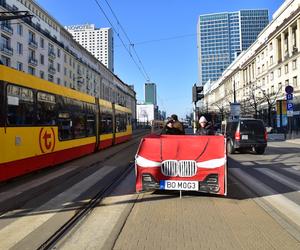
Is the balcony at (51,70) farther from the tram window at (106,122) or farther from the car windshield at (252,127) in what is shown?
the car windshield at (252,127)

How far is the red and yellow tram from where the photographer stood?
404 inches

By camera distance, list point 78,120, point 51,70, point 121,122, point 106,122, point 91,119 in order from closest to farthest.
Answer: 1. point 78,120
2. point 91,119
3. point 106,122
4. point 121,122
5. point 51,70

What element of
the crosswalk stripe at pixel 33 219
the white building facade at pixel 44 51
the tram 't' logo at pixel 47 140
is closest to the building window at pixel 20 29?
the white building facade at pixel 44 51

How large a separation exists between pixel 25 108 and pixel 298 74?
172 ft

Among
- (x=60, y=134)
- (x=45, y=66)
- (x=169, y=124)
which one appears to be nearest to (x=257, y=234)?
(x=169, y=124)

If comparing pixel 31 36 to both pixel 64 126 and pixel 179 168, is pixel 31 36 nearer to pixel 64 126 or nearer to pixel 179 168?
pixel 64 126

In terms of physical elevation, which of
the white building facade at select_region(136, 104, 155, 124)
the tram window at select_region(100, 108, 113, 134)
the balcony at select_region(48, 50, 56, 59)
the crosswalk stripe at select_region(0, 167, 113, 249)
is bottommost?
the crosswalk stripe at select_region(0, 167, 113, 249)

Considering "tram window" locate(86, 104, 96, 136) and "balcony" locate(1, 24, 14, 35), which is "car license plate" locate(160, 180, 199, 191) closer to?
"tram window" locate(86, 104, 96, 136)

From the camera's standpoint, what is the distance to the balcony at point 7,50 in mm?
57981

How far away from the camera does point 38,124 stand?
40.5ft

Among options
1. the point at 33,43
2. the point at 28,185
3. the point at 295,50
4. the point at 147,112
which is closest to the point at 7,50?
the point at 33,43

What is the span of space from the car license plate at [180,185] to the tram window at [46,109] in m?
5.58

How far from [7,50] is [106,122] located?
40.5 m

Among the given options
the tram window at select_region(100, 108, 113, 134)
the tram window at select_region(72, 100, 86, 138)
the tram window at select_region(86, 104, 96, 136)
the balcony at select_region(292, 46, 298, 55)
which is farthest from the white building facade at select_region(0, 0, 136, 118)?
the balcony at select_region(292, 46, 298, 55)
